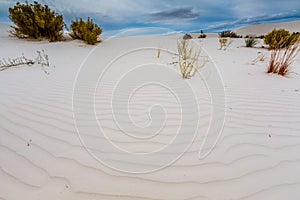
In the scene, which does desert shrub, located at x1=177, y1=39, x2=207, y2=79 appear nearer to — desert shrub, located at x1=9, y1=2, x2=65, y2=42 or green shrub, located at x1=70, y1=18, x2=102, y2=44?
green shrub, located at x1=70, y1=18, x2=102, y2=44

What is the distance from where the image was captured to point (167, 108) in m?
2.45

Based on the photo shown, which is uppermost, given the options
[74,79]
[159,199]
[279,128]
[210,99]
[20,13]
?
[20,13]

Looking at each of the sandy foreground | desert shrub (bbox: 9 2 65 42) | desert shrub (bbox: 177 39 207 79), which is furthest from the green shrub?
the sandy foreground

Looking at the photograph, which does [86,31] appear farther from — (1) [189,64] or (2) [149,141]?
(2) [149,141]

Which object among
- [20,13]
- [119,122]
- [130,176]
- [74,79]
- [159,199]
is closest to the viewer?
[159,199]

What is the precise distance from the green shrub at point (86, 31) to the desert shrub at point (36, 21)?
624 mm

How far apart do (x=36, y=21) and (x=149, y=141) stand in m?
9.02

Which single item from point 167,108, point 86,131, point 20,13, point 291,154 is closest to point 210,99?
point 167,108

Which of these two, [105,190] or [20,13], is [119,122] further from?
[20,13]

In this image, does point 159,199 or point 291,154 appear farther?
point 291,154

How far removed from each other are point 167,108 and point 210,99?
0.79 m

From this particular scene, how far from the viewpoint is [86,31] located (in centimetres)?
873

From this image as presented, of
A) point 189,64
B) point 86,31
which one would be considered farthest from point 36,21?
point 189,64

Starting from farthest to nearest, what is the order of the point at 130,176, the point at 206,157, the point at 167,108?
the point at 167,108
the point at 206,157
the point at 130,176
